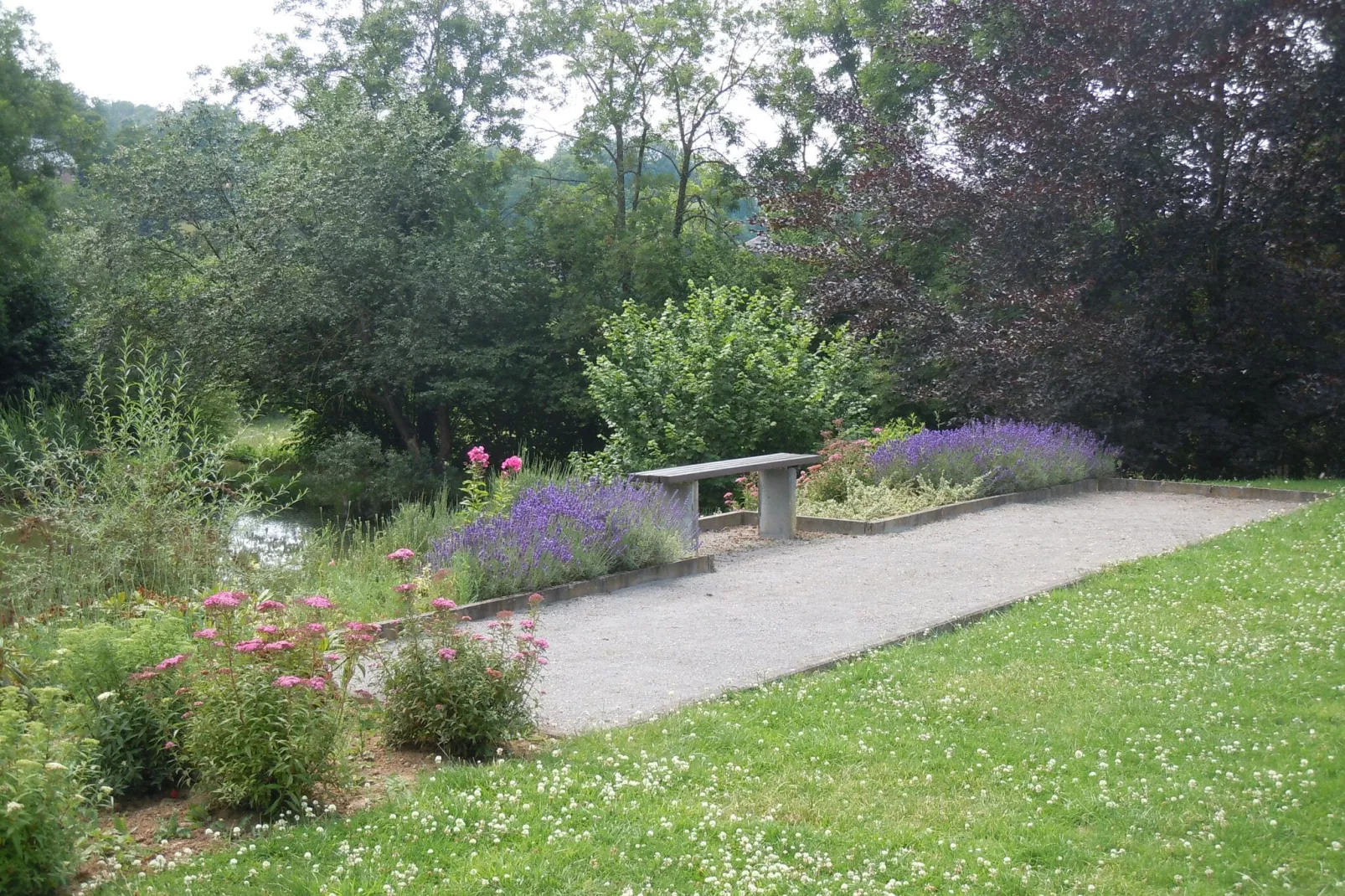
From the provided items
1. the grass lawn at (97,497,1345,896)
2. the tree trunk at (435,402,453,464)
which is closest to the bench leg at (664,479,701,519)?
the grass lawn at (97,497,1345,896)

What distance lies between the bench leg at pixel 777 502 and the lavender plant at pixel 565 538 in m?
1.30

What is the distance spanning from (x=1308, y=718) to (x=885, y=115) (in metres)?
22.3

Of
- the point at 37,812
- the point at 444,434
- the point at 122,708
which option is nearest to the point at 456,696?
the point at 122,708

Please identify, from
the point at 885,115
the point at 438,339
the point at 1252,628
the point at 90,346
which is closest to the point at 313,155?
the point at 438,339

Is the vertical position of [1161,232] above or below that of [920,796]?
above

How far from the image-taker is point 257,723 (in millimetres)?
4070

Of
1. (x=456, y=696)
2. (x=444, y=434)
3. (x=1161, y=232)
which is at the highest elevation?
(x=1161, y=232)

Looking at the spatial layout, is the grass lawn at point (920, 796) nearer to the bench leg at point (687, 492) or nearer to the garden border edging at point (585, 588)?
the garden border edging at point (585, 588)

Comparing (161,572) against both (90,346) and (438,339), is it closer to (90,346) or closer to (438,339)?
(438,339)

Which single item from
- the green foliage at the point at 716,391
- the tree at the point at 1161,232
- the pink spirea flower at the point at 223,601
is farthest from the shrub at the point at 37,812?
the tree at the point at 1161,232

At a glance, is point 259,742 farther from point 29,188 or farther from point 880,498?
point 29,188

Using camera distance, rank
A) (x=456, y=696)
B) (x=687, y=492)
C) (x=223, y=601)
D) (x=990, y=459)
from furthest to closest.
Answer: (x=990, y=459) → (x=687, y=492) → (x=456, y=696) → (x=223, y=601)

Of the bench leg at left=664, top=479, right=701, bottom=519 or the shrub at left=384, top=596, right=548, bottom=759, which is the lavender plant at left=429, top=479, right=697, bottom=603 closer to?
the bench leg at left=664, top=479, right=701, bottom=519

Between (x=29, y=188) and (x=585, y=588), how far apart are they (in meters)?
25.0
